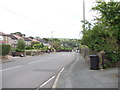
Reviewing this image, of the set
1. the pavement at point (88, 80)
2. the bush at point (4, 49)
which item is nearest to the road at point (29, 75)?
the pavement at point (88, 80)

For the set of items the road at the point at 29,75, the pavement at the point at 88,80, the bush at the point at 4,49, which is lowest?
the road at the point at 29,75

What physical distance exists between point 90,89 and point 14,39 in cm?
9651

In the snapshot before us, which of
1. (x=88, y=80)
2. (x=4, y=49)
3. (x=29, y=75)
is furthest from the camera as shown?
(x=4, y=49)

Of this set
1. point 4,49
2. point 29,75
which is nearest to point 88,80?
point 29,75

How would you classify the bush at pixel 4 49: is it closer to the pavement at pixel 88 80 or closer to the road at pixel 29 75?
the road at pixel 29 75

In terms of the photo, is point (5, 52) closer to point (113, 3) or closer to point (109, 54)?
point (109, 54)

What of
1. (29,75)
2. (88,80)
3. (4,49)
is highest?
(4,49)

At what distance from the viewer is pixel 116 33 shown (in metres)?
12.1

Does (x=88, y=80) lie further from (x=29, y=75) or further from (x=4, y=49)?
(x=4, y=49)

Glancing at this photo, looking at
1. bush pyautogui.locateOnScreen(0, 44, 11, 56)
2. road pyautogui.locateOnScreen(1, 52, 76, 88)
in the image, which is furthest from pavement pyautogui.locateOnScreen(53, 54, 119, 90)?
bush pyautogui.locateOnScreen(0, 44, 11, 56)

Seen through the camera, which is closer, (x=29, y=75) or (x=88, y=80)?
(x=88, y=80)

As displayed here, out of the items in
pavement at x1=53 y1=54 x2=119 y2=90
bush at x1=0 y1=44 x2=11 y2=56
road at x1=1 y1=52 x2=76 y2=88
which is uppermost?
bush at x1=0 y1=44 x2=11 y2=56

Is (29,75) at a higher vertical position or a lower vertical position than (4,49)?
lower

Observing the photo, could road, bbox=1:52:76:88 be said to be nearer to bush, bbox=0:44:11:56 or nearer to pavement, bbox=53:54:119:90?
pavement, bbox=53:54:119:90
